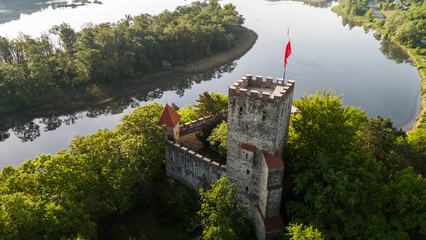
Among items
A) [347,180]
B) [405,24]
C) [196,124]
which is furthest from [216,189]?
[405,24]

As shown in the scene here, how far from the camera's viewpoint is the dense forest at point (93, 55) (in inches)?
2349

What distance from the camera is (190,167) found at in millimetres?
32281

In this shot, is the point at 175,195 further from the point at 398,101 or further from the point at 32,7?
the point at 32,7

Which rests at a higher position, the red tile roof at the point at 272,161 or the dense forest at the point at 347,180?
the red tile roof at the point at 272,161

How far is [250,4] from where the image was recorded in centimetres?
17838

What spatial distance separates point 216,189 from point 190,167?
9095 millimetres

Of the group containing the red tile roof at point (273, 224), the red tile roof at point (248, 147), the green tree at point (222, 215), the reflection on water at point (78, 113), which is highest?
the red tile roof at point (248, 147)

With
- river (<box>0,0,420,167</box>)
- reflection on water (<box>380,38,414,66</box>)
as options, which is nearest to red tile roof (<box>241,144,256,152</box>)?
river (<box>0,0,420,167</box>)


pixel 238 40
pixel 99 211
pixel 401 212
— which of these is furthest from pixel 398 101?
pixel 99 211

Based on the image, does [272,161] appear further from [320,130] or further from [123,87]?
A: [123,87]

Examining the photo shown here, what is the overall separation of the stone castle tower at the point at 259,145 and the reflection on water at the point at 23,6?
375 feet

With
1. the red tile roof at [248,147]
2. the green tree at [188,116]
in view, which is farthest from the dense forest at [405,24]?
the red tile roof at [248,147]

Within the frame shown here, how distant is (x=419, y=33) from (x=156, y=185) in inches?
4239

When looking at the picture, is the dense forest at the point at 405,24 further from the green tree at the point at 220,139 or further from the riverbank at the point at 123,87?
the green tree at the point at 220,139
